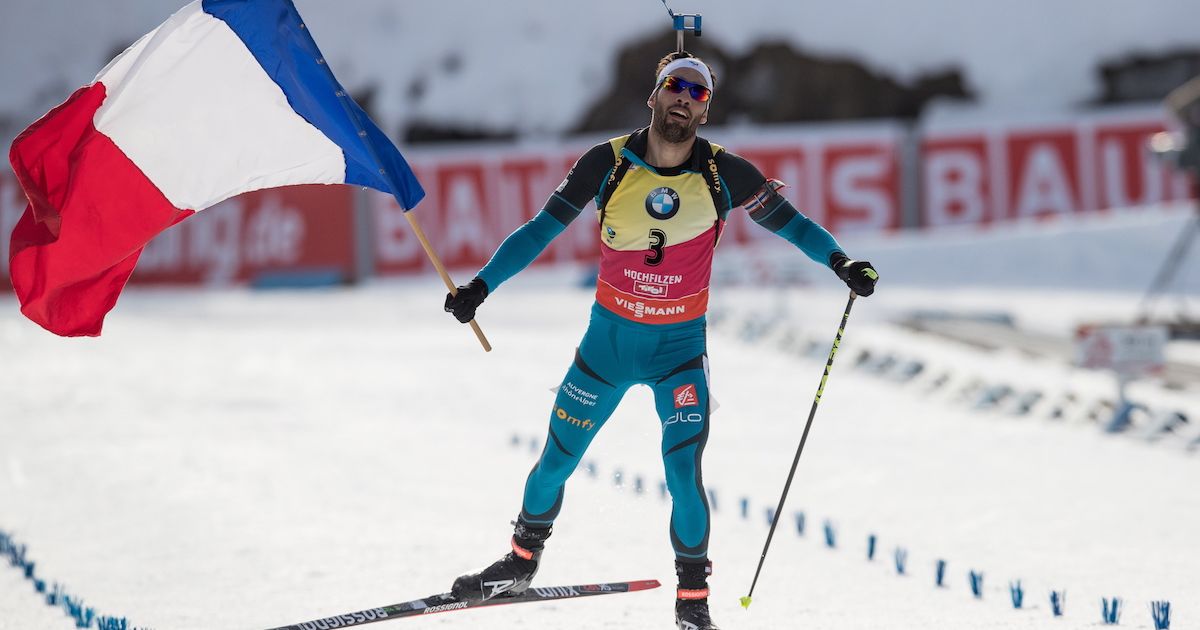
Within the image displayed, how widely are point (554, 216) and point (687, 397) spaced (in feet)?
2.93

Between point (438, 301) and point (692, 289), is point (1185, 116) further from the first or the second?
point (692, 289)

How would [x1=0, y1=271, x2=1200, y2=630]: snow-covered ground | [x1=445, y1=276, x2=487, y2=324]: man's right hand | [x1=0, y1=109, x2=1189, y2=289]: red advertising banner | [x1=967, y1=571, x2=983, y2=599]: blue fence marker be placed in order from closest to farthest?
[x1=445, y1=276, x2=487, y2=324]: man's right hand, [x1=967, y1=571, x2=983, y2=599]: blue fence marker, [x1=0, y1=271, x2=1200, y2=630]: snow-covered ground, [x1=0, y1=109, x2=1189, y2=289]: red advertising banner

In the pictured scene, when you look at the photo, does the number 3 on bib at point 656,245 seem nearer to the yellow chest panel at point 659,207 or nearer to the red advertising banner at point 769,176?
the yellow chest panel at point 659,207

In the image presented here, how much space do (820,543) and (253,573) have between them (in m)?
2.91

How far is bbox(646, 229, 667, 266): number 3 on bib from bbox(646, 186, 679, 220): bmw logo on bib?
0.20 feet

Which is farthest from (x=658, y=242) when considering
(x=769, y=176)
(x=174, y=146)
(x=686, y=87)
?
(x=769, y=176)

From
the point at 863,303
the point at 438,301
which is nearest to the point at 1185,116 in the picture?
the point at 863,303

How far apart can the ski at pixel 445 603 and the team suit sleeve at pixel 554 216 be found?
1.25 metres

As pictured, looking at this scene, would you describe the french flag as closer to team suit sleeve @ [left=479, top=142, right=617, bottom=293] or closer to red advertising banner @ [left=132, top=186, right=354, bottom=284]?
team suit sleeve @ [left=479, top=142, right=617, bottom=293]

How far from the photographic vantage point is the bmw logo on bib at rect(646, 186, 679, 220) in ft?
17.0

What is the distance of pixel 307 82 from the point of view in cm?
544

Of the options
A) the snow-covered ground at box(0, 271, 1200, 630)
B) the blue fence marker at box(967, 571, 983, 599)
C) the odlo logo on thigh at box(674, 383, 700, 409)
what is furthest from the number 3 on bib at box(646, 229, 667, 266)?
the blue fence marker at box(967, 571, 983, 599)

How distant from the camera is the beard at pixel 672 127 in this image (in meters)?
5.13

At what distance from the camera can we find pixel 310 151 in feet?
18.1
